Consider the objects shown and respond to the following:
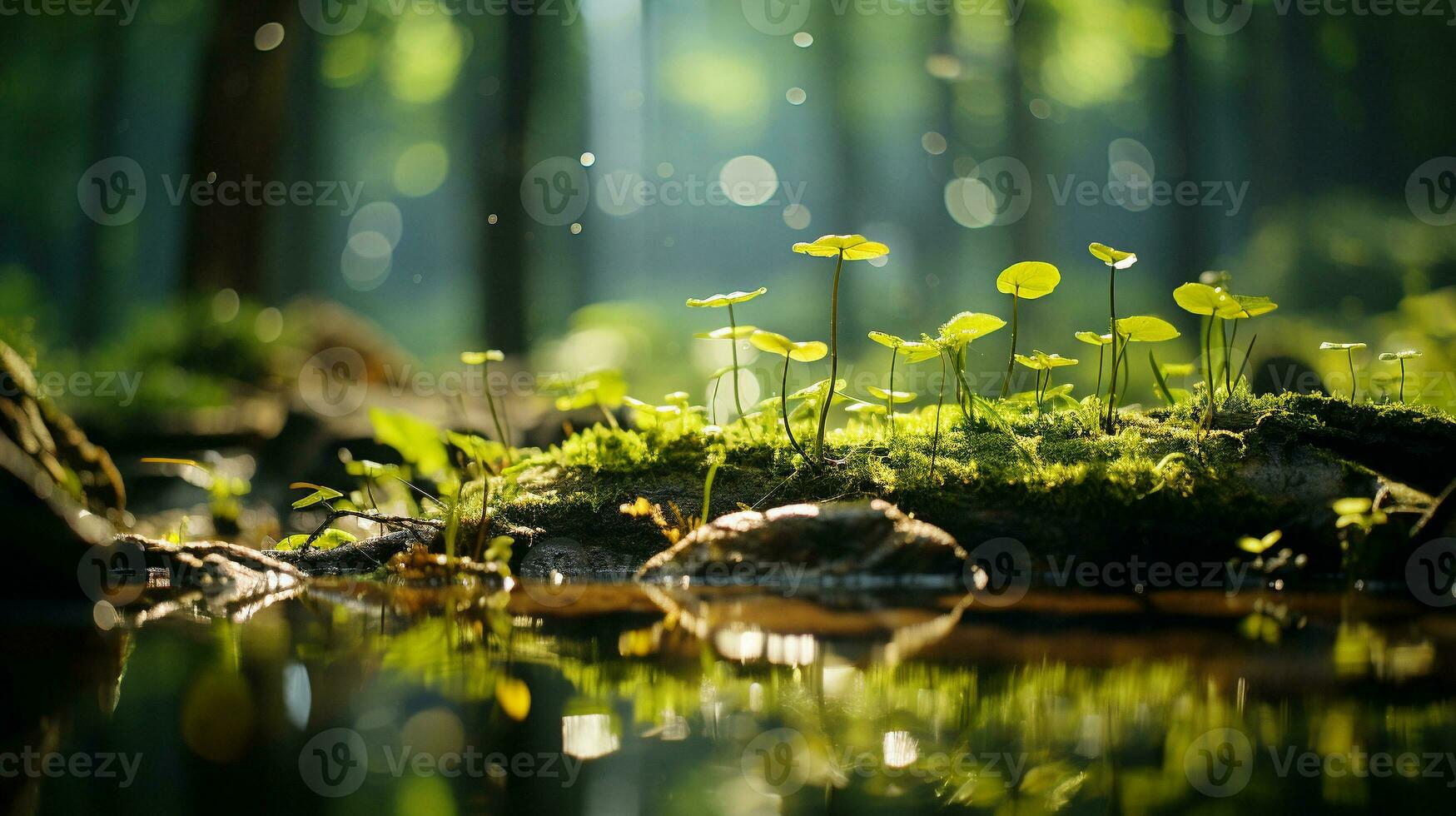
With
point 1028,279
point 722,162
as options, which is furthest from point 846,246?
point 722,162

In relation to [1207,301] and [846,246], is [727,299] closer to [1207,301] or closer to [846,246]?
[846,246]

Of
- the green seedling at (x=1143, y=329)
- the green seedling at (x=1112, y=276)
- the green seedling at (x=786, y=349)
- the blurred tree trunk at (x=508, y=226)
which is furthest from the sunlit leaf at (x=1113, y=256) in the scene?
the blurred tree trunk at (x=508, y=226)

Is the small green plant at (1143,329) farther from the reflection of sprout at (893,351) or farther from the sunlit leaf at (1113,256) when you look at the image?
the reflection of sprout at (893,351)

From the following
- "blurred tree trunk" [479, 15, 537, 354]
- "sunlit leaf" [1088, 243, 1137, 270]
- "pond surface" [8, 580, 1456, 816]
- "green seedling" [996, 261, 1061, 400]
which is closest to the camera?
"pond surface" [8, 580, 1456, 816]

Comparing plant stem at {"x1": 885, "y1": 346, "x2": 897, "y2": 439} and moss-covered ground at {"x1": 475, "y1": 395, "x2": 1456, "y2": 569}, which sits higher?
plant stem at {"x1": 885, "y1": 346, "x2": 897, "y2": 439}

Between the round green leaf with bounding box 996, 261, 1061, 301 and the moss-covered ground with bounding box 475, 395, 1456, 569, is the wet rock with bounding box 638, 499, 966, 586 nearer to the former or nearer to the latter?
the moss-covered ground with bounding box 475, 395, 1456, 569

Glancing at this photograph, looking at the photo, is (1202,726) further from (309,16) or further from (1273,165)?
(1273,165)

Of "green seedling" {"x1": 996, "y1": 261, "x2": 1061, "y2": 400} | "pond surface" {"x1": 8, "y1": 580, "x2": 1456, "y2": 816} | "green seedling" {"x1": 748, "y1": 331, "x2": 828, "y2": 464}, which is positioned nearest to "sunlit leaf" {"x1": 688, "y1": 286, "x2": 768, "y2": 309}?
"green seedling" {"x1": 748, "y1": 331, "x2": 828, "y2": 464}
